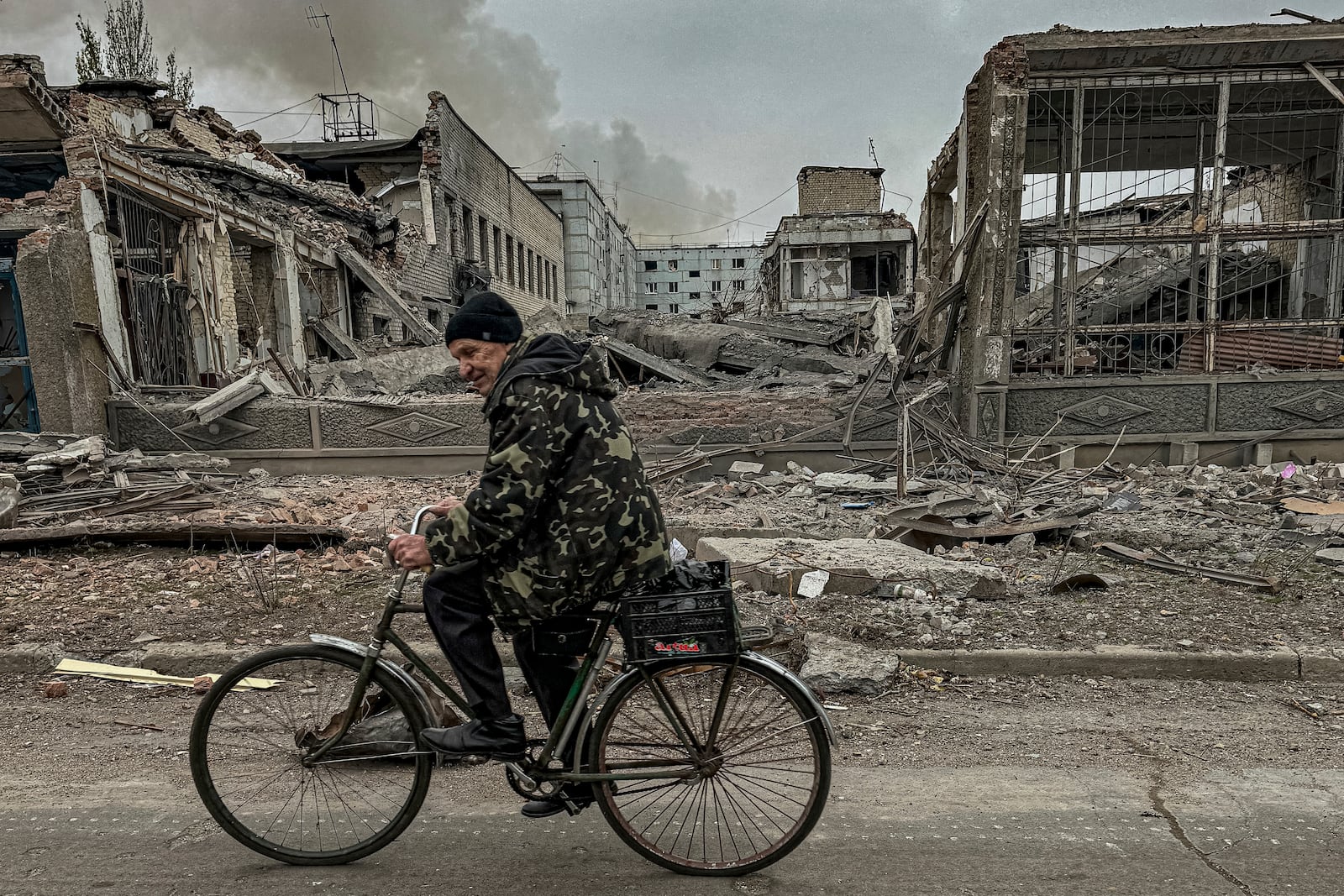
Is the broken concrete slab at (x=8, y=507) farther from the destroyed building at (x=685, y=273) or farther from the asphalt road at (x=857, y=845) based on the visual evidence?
the destroyed building at (x=685, y=273)

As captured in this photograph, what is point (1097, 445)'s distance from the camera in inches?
401

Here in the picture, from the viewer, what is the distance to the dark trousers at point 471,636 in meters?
2.49

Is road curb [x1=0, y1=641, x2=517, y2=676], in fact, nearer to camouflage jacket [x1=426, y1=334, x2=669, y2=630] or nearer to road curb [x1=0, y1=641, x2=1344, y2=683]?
road curb [x1=0, y1=641, x2=1344, y2=683]

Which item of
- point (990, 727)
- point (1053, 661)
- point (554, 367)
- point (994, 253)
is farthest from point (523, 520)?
point (994, 253)

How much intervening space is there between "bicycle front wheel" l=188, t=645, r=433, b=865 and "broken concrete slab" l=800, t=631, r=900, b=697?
2.16 meters

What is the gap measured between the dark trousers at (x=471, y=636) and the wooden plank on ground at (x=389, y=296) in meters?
15.4

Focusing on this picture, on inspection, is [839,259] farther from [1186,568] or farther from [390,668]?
[390,668]

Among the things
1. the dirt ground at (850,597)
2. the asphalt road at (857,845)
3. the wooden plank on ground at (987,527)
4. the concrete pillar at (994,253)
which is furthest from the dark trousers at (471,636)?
the concrete pillar at (994,253)

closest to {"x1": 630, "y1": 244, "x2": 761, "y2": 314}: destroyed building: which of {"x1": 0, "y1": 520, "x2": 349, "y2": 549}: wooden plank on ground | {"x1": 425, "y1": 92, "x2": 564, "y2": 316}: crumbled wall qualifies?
{"x1": 425, "y1": 92, "x2": 564, "y2": 316}: crumbled wall

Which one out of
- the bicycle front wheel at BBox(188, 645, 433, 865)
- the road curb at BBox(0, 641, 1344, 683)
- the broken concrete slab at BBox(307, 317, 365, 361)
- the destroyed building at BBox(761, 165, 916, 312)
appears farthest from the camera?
the destroyed building at BBox(761, 165, 916, 312)

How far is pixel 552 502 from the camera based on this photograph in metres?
2.40

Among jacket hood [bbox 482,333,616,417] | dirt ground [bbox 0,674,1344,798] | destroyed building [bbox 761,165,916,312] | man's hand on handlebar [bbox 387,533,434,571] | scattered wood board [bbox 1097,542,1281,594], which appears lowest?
dirt ground [bbox 0,674,1344,798]

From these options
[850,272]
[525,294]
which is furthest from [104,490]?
[850,272]

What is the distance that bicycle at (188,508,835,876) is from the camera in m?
2.51
